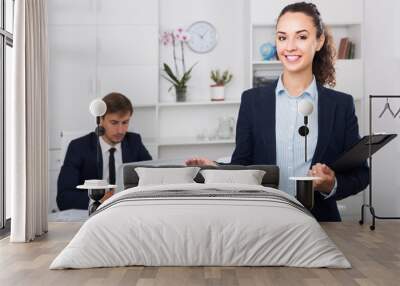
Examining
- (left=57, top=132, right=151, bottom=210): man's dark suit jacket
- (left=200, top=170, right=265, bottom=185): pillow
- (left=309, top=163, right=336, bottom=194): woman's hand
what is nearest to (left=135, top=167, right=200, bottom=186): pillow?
(left=200, top=170, right=265, bottom=185): pillow

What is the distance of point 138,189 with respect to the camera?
512cm

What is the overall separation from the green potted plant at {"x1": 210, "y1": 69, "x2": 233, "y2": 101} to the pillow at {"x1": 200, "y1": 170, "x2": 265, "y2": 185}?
135 cm

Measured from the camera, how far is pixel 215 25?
747 centimetres

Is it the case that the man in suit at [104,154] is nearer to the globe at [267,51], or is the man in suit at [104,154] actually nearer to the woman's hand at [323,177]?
the globe at [267,51]

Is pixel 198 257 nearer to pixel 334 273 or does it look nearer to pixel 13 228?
pixel 334 273

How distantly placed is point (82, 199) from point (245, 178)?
2116 mm

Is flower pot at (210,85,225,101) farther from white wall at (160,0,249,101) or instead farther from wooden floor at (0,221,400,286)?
wooden floor at (0,221,400,286)

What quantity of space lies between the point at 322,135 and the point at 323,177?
50 centimetres

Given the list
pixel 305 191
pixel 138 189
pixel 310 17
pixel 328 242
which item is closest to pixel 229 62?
pixel 310 17

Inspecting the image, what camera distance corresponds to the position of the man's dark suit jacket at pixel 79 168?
7293mm

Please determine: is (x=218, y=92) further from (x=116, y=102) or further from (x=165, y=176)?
(x=165, y=176)

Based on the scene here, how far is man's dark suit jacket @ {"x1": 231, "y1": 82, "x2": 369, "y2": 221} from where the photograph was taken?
Result: 6.40m

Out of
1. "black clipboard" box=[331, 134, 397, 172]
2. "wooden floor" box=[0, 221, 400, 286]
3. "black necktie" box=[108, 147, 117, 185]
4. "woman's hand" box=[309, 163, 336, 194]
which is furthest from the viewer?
"black necktie" box=[108, 147, 117, 185]

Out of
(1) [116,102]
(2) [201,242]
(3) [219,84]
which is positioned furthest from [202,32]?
(2) [201,242]
